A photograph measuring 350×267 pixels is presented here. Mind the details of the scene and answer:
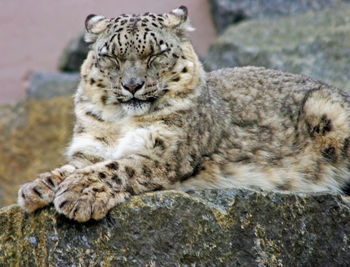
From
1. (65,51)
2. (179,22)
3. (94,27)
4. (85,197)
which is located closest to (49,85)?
(65,51)

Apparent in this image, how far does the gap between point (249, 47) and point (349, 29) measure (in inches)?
69.2

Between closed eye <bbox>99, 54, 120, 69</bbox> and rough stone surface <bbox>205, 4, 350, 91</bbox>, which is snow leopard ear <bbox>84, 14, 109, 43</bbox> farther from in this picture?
rough stone surface <bbox>205, 4, 350, 91</bbox>

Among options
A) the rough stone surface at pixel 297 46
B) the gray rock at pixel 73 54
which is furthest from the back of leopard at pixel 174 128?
the gray rock at pixel 73 54

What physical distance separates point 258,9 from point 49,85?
15.3 ft

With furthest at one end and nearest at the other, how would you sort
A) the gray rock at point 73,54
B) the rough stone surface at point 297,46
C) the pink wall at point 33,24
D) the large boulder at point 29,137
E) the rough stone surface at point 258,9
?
the rough stone surface at point 258,9, the gray rock at point 73,54, the pink wall at point 33,24, the large boulder at point 29,137, the rough stone surface at point 297,46

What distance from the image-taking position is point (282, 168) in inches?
253

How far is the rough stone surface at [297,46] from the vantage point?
10.2 m

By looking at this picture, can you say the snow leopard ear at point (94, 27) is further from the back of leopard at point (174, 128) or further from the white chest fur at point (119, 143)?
the white chest fur at point (119, 143)

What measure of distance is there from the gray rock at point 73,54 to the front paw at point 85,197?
7588mm

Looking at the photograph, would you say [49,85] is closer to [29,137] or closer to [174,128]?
[29,137]

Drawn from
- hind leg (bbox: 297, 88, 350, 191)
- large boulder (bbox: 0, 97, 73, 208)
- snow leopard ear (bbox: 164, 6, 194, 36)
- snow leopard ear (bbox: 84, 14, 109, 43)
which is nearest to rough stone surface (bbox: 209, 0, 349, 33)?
large boulder (bbox: 0, 97, 73, 208)

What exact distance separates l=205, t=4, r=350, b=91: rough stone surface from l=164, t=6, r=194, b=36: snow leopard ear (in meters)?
3.80

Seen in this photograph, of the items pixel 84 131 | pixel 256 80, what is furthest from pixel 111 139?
pixel 256 80

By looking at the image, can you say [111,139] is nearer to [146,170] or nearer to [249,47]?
[146,170]
